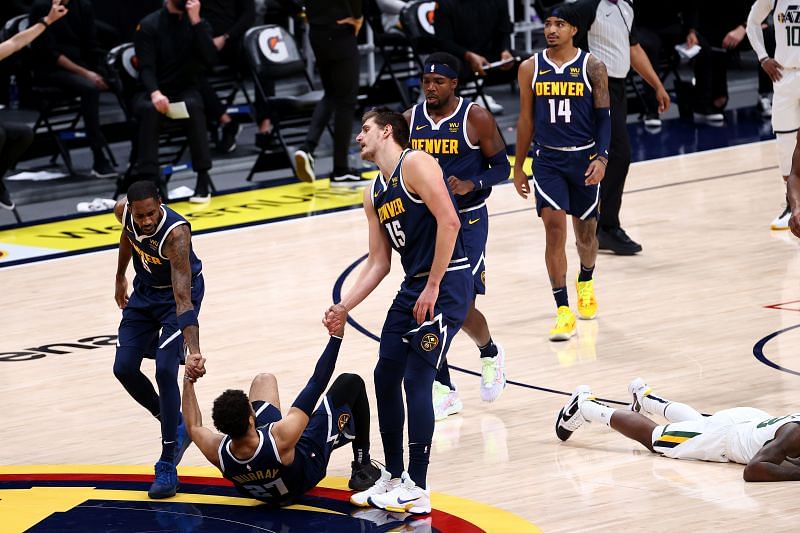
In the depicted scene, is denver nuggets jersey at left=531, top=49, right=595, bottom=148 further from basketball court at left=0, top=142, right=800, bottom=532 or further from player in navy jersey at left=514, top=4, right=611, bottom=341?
basketball court at left=0, top=142, right=800, bottom=532

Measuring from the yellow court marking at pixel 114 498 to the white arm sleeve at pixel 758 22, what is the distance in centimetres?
549

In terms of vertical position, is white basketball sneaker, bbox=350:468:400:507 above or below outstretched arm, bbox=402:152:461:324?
below

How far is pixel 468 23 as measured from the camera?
14.4 m

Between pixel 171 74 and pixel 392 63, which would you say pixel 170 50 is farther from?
pixel 392 63

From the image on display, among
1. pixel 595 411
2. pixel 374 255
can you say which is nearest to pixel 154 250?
pixel 374 255

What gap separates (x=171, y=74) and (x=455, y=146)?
605 centimetres

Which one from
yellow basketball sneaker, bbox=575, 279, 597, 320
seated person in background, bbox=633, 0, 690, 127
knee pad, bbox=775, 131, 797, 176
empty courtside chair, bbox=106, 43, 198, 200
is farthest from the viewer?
seated person in background, bbox=633, 0, 690, 127

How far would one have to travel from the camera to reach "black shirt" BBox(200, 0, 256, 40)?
14352 mm

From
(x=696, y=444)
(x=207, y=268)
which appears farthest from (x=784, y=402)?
(x=207, y=268)

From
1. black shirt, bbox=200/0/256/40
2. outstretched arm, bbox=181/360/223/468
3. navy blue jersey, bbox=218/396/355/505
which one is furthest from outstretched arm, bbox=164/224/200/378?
black shirt, bbox=200/0/256/40

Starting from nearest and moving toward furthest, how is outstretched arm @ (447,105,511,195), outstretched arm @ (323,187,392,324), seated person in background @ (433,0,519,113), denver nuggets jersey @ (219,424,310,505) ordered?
denver nuggets jersey @ (219,424,310,505)
outstretched arm @ (323,187,392,324)
outstretched arm @ (447,105,511,195)
seated person in background @ (433,0,519,113)

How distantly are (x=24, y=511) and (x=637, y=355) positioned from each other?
3.53 meters

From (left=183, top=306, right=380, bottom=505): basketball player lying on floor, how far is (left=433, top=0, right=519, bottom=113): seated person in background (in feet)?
27.9

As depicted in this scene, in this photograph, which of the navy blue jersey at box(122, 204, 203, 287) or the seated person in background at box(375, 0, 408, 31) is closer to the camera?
the navy blue jersey at box(122, 204, 203, 287)
